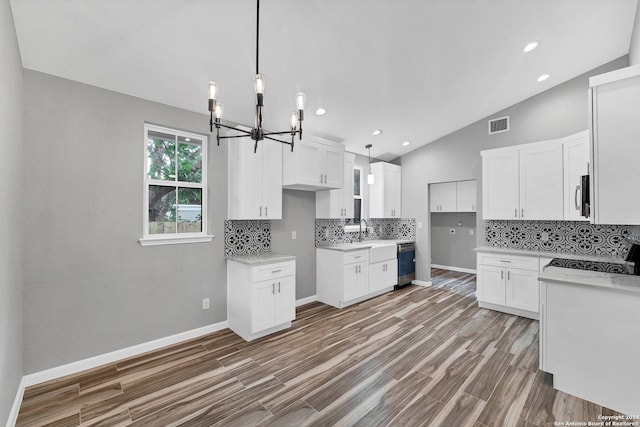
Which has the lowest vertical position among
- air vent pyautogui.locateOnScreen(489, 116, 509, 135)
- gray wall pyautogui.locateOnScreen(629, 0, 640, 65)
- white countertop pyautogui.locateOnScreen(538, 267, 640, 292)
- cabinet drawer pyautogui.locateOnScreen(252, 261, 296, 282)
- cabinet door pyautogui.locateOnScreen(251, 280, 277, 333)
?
cabinet door pyautogui.locateOnScreen(251, 280, 277, 333)

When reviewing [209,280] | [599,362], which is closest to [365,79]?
[209,280]

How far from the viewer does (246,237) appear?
3.73 m

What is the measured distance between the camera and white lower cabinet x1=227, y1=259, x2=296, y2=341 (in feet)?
10.3

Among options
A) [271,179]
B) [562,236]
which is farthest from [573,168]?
[271,179]

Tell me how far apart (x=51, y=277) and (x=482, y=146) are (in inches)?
234

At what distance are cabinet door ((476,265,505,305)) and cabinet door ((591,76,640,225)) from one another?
7.30 feet

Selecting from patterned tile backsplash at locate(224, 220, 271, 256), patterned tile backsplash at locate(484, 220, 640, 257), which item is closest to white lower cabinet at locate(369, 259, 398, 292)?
patterned tile backsplash at locate(484, 220, 640, 257)

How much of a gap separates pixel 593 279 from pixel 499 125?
10.5 ft

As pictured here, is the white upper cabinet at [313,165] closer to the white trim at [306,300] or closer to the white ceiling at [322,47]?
the white ceiling at [322,47]

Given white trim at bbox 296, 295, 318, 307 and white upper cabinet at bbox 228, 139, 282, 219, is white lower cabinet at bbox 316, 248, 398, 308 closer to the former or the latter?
white trim at bbox 296, 295, 318, 307

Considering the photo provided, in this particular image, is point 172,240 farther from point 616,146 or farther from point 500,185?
point 500,185

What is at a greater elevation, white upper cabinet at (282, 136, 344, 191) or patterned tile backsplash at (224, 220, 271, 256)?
white upper cabinet at (282, 136, 344, 191)

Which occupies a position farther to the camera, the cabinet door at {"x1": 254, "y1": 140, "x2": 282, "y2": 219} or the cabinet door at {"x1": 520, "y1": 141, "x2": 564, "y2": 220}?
the cabinet door at {"x1": 520, "y1": 141, "x2": 564, "y2": 220}

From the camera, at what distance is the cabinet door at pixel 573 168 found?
343 centimetres
